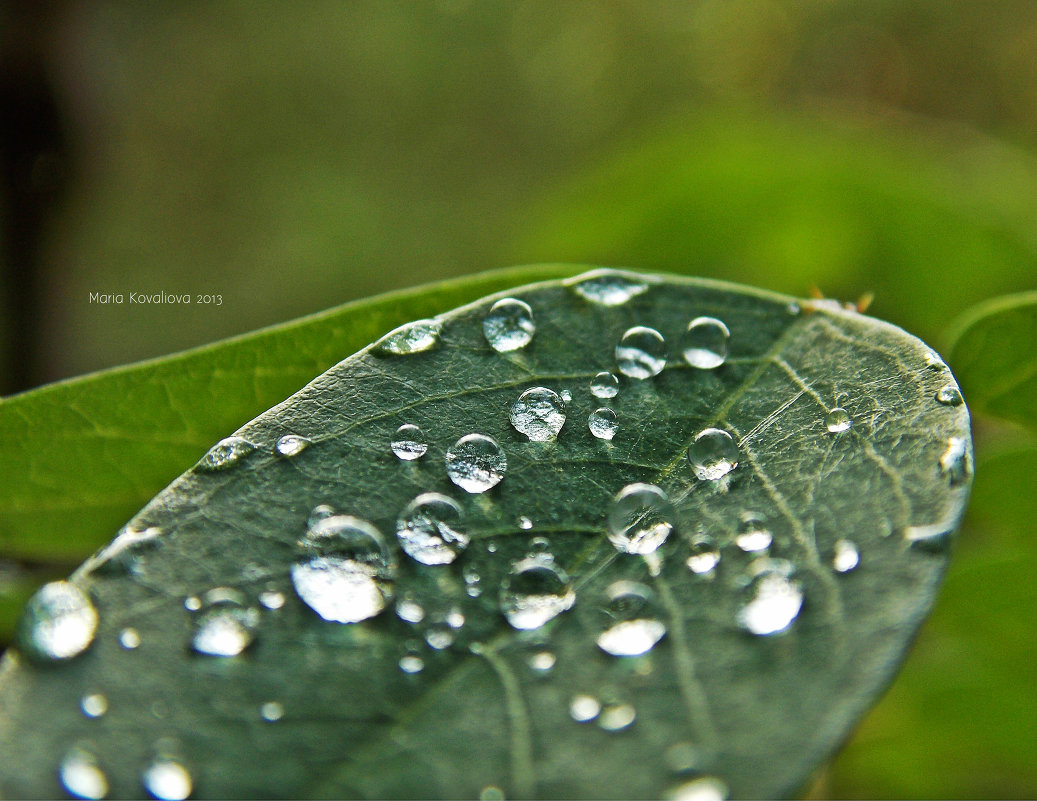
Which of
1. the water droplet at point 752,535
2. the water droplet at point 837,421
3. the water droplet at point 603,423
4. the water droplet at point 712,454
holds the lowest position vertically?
the water droplet at point 752,535

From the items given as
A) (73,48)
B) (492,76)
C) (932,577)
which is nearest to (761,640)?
(932,577)

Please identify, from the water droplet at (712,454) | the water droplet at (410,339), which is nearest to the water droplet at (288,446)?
the water droplet at (410,339)

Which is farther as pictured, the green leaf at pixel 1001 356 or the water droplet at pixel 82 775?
the green leaf at pixel 1001 356

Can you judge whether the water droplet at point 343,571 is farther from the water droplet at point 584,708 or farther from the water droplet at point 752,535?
the water droplet at point 752,535

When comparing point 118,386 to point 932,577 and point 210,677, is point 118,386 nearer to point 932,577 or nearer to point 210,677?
point 210,677

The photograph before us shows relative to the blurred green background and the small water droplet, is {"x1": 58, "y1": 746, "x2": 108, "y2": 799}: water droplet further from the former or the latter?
the blurred green background

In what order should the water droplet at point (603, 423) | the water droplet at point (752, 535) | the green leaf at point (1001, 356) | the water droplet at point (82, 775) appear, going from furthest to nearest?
1. the green leaf at point (1001, 356)
2. the water droplet at point (603, 423)
3. the water droplet at point (752, 535)
4. the water droplet at point (82, 775)

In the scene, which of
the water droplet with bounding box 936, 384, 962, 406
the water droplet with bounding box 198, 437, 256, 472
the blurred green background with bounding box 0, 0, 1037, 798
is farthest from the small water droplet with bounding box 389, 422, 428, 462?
the blurred green background with bounding box 0, 0, 1037, 798
